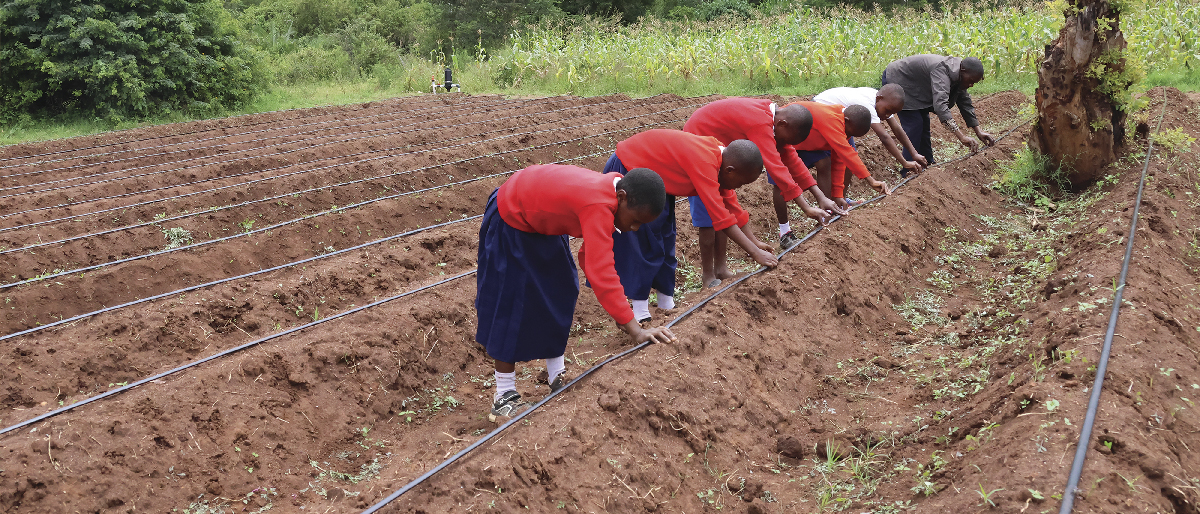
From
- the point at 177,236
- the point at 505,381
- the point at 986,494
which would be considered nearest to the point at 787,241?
the point at 505,381

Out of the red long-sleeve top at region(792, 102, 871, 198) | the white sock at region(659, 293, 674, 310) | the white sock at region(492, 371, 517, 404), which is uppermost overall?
the red long-sleeve top at region(792, 102, 871, 198)

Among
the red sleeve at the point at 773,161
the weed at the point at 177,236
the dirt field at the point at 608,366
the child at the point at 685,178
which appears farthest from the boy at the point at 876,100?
the weed at the point at 177,236

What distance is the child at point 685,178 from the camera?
4336mm

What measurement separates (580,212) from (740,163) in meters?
1.23

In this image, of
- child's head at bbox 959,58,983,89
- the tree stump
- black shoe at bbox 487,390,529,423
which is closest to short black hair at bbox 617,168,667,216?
black shoe at bbox 487,390,529,423

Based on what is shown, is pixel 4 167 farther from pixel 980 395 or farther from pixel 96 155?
pixel 980 395

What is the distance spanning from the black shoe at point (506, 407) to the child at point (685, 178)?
1065 mm

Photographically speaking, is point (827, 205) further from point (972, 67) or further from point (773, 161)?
point (972, 67)

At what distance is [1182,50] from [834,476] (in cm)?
1327

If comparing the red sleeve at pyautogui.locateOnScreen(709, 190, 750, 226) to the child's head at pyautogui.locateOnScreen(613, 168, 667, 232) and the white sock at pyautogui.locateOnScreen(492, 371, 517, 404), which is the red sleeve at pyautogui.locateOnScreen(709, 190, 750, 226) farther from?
the white sock at pyautogui.locateOnScreen(492, 371, 517, 404)

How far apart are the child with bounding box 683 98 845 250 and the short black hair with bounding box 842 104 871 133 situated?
578mm

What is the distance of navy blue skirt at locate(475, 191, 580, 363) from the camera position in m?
3.75

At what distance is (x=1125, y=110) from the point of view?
274 inches

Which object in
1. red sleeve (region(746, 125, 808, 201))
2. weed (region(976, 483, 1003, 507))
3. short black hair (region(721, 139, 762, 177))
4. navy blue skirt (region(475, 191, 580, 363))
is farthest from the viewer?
red sleeve (region(746, 125, 808, 201))
